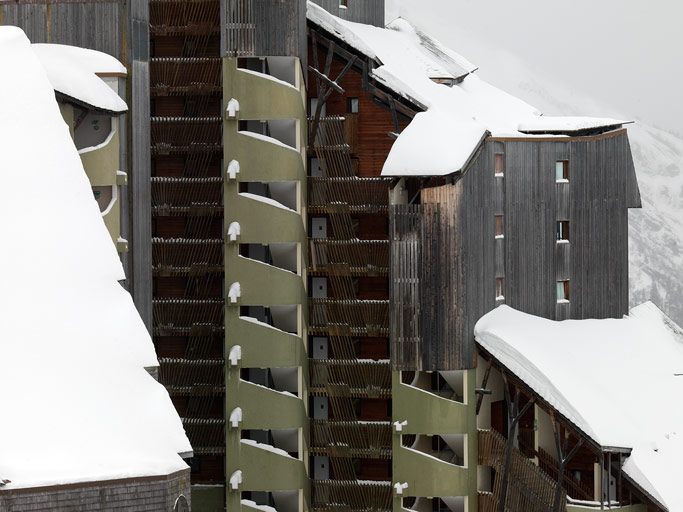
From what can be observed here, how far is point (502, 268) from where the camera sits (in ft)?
235

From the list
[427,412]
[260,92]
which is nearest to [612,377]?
[427,412]

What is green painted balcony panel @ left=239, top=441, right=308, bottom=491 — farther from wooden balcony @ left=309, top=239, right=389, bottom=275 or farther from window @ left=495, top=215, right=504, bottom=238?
window @ left=495, top=215, right=504, bottom=238

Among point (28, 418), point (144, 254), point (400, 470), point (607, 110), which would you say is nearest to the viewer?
point (28, 418)

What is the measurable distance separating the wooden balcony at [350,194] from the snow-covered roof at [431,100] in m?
3.33

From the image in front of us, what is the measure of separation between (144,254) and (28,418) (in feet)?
59.6

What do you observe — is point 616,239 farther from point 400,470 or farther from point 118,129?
point 118,129

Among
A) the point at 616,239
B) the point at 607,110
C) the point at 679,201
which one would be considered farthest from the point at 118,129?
the point at 679,201

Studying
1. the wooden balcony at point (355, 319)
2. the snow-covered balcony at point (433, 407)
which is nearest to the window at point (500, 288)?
the snow-covered balcony at point (433, 407)

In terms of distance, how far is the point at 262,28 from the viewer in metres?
72.3

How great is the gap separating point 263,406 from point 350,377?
3.66 m

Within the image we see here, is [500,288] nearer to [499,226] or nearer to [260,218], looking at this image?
[499,226]

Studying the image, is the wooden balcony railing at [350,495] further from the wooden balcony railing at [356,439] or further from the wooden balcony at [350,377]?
the wooden balcony at [350,377]

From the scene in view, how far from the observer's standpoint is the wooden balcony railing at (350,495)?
7375cm

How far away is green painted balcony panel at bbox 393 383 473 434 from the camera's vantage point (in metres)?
69.2
